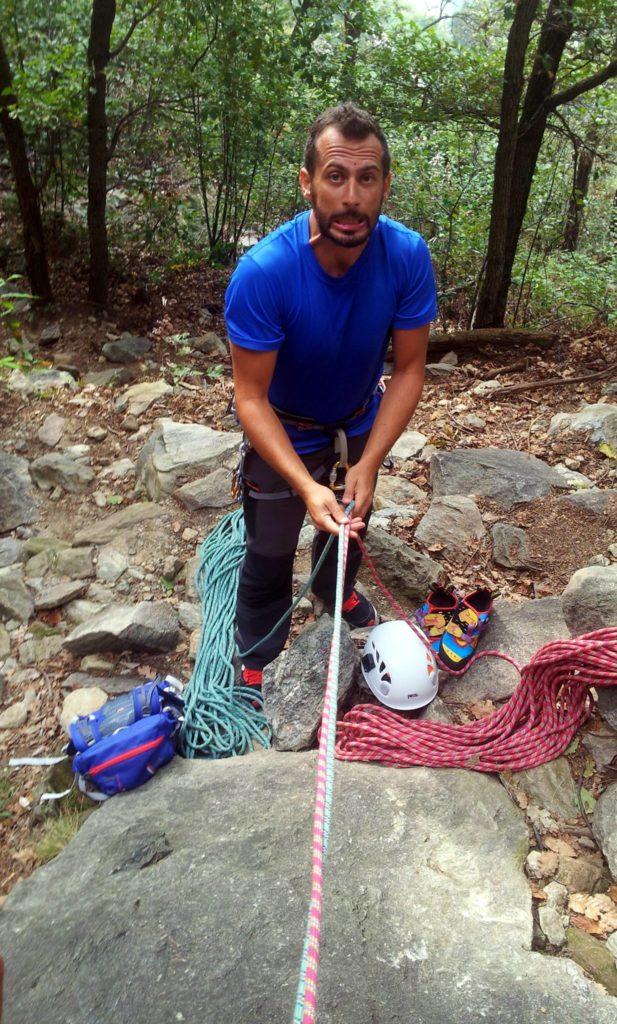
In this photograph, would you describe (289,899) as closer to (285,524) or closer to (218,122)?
(285,524)

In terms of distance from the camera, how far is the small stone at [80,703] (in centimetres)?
294

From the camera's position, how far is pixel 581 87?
249 inches

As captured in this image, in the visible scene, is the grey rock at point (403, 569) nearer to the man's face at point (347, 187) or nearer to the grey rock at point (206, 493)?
the grey rock at point (206, 493)

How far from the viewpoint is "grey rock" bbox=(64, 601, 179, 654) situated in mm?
3230

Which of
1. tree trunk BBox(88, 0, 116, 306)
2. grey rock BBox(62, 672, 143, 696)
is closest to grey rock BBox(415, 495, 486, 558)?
grey rock BBox(62, 672, 143, 696)

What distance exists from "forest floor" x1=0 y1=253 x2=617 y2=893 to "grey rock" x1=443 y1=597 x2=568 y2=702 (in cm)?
48

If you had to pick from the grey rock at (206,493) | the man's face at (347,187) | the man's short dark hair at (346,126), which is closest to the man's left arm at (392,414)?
the man's face at (347,187)

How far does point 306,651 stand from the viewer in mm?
2768

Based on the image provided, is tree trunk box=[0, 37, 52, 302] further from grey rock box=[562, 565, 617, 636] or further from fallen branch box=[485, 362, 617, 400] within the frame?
grey rock box=[562, 565, 617, 636]

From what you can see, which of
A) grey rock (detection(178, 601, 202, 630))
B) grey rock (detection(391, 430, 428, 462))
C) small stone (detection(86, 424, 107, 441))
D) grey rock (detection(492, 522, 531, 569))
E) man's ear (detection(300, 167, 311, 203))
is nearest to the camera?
man's ear (detection(300, 167, 311, 203))

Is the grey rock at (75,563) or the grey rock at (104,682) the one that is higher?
the grey rock at (75,563)

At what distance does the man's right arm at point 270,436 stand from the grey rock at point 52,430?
140 inches

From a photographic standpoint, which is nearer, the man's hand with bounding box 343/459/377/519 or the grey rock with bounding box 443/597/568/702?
the man's hand with bounding box 343/459/377/519

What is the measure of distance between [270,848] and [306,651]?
0.88 metres
